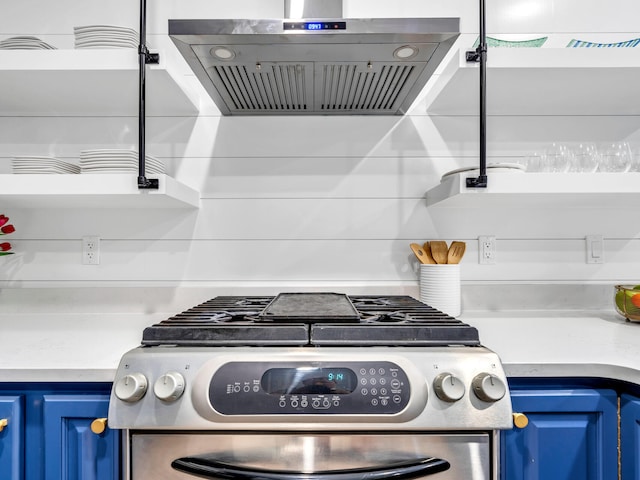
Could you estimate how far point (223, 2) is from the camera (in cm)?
162

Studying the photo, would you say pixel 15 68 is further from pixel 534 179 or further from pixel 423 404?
pixel 534 179

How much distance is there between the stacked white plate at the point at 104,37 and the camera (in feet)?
4.26

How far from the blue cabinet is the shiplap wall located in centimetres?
71

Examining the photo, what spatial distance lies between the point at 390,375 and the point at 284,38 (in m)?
0.93

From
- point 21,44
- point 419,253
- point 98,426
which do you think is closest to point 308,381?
point 98,426

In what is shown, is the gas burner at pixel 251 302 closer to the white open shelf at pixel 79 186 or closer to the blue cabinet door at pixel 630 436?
the white open shelf at pixel 79 186

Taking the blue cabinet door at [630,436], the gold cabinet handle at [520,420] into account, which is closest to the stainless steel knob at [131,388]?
the gold cabinet handle at [520,420]

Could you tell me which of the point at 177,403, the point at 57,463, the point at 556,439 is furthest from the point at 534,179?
the point at 57,463

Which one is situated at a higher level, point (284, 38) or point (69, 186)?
point (284, 38)

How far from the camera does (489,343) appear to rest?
1094 mm

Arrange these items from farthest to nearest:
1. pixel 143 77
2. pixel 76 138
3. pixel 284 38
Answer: pixel 76 138, pixel 143 77, pixel 284 38

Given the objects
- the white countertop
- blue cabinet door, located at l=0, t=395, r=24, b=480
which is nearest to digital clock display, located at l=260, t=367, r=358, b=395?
the white countertop

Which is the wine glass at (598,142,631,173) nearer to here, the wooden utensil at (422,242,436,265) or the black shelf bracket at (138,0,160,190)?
the wooden utensil at (422,242,436,265)

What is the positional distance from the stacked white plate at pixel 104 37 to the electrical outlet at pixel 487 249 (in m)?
1.49
